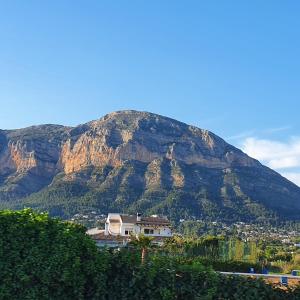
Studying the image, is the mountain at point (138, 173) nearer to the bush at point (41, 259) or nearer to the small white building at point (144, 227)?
the small white building at point (144, 227)

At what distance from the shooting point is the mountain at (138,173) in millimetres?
106625

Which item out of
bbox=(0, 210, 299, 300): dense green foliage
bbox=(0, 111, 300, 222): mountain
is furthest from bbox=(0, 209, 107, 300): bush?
bbox=(0, 111, 300, 222): mountain

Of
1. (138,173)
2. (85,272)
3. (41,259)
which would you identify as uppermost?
(138,173)

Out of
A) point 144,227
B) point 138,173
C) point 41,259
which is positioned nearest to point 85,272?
point 41,259

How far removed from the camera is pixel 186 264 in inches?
342

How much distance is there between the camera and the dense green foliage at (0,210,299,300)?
7.71 m

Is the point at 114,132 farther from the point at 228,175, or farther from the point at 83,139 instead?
the point at 228,175

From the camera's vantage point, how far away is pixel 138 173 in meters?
120

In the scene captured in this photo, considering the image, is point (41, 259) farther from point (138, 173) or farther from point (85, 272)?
point (138, 173)

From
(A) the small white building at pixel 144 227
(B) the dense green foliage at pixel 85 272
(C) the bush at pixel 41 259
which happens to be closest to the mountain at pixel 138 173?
(A) the small white building at pixel 144 227

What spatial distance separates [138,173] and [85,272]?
11234cm

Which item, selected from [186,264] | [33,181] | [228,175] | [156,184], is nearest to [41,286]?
[186,264]

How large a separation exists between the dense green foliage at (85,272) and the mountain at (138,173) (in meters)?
89.4

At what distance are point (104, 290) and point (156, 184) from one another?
10751 cm
